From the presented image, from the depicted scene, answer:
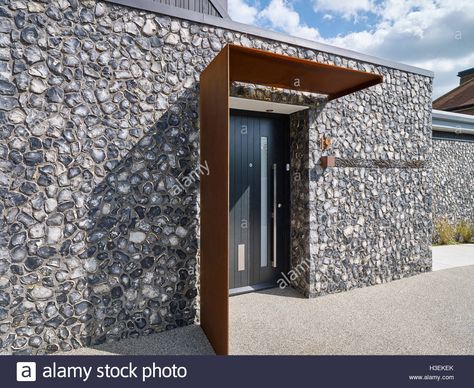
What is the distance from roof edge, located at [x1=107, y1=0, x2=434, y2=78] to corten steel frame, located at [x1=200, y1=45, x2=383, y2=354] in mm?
664

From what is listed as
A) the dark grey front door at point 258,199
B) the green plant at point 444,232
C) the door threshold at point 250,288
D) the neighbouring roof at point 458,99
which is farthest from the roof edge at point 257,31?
the neighbouring roof at point 458,99

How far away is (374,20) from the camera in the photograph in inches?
181

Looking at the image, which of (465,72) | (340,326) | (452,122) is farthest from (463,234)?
(465,72)

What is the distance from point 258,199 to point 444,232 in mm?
5952

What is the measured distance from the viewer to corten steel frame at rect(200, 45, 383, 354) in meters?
2.54

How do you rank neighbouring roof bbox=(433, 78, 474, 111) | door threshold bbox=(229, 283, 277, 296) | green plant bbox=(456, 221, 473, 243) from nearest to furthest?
door threshold bbox=(229, 283, 277, 296) < green plant bbox=(456, 221, 473, 243) < neighbouring roof bbox=(433, 78, 474, 111)

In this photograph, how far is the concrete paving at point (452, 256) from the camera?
5.68 meters

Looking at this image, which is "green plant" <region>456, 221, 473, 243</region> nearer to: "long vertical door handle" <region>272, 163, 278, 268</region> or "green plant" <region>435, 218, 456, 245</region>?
"green plant" <region>435, 218, 456, 245</region>

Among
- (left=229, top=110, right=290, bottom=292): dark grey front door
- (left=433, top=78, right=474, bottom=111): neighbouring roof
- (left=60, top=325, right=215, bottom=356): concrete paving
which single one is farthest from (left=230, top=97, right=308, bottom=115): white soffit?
(left=433, top=78, right=474, bottom=111): neighbouring roof

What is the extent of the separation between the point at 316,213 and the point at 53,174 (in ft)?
10.3

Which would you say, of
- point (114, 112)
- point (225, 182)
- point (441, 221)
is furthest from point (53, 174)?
point (441, 221)

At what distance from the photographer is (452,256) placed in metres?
6.30

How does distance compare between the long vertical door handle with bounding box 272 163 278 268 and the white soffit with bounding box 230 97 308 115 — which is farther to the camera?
the long vertical door handle with bounding box 272 163 278 268

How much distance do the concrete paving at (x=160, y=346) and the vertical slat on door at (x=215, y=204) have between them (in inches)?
4.4
